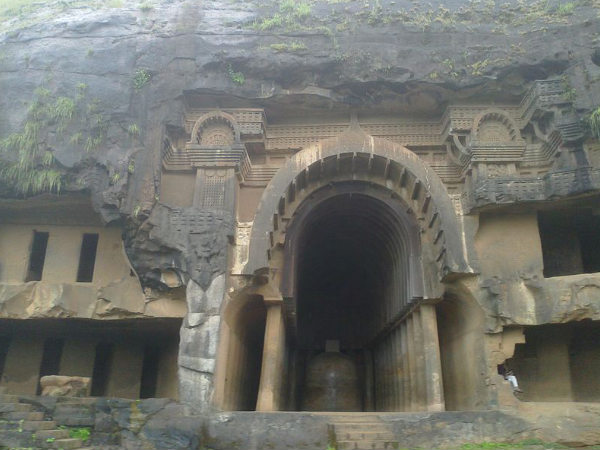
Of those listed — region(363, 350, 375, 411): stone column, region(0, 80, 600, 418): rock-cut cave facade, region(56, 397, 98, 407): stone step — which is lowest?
region(56, 397, 98, 407): stone step

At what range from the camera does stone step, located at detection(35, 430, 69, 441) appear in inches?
401

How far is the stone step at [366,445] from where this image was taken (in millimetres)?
10469

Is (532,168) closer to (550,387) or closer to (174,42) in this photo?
(550,387)

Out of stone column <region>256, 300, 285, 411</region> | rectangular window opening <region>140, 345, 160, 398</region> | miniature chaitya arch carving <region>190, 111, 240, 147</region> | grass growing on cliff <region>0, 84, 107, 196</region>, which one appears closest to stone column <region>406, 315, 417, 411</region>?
stone column <region>256, 300, 285, 411</region>

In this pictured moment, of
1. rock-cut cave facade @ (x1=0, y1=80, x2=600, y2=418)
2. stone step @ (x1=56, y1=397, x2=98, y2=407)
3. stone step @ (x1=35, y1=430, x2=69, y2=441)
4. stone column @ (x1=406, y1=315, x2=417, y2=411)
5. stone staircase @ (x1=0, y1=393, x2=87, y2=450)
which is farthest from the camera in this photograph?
stone column @ (x1=406, y1=315, x2=417, y2=411)

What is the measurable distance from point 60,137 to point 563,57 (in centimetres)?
1423

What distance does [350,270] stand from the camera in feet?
73.3

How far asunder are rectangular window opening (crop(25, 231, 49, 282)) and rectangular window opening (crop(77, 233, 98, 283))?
3.85 feet

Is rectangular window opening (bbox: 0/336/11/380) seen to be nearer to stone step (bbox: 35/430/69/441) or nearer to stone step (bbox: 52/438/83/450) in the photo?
stone step (bbox: 35/430/69/441)

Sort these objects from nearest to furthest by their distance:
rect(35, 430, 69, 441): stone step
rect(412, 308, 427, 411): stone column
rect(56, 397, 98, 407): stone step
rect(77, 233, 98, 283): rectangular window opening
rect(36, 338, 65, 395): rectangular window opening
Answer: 1. rect(35, 430, 69, 441): stone step
2. rect(56, 397, 98, 407): stone step
3. rect(412, 308, 427, 411): stone column
4. rect(36, 338, 65, 395): rectangular window opening
5. rect(77, 233, 98, 283): rectangular window opening

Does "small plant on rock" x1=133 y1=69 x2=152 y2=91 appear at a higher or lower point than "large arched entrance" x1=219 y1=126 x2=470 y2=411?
higher

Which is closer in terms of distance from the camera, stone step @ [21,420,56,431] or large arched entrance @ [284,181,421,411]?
stone step @ [21,420,56,431]

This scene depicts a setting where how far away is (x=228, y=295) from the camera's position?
13.2m

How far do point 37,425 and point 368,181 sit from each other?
10275mm
